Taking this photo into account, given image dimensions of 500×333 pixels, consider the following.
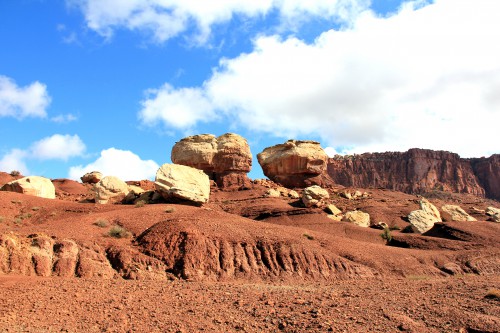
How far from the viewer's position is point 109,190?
28.9 metres

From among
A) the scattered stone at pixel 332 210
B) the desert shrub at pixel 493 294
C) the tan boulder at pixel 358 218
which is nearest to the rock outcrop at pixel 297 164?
the scattered stone at pixel 332 210

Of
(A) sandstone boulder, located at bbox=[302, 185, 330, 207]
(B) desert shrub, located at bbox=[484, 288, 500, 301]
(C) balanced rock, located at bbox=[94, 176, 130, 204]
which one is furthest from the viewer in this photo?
(A) sandstone boulder, located at bbox=[302, 185, 330, 207]

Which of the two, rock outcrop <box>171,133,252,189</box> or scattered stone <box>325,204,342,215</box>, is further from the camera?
rock outcrop <box>171,133,252,189</box>

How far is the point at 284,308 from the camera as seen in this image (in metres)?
12.1

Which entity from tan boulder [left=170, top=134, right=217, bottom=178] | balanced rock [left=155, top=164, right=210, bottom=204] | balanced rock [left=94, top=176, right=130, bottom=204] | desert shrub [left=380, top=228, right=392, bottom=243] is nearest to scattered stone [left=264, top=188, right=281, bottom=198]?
tan boulder [left=170, top=134, right=217, bottom=178]

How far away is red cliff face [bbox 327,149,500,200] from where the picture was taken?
359 ft

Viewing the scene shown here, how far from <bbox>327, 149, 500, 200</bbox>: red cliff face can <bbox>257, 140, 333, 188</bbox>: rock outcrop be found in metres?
59.6

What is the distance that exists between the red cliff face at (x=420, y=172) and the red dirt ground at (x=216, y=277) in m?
87.1

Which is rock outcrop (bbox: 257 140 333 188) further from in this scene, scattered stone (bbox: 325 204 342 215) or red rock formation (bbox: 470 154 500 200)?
red rock formation (bbox: 470 154 500 200)

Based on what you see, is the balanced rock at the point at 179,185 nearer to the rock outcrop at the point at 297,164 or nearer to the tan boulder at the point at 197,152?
the tan boulder at the point at 197,152

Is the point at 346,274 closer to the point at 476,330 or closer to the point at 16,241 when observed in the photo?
the point at 476,330

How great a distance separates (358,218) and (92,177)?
28.1 metres

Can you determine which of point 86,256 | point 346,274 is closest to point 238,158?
point 346,274

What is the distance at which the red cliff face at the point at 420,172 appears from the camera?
109438 millimetres
